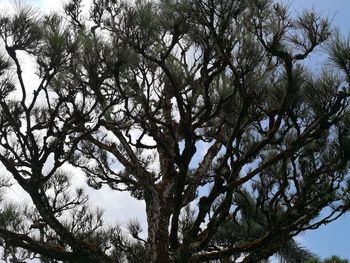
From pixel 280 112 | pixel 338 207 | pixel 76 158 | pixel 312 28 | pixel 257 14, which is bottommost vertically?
pixel 338 207

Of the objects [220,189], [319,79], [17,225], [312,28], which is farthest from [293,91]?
[17,225]

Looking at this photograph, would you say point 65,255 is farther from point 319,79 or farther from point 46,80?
point 319,79

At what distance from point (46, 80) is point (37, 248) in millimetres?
1164

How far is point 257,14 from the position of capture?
107 inches

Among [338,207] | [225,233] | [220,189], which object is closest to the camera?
[220,189]

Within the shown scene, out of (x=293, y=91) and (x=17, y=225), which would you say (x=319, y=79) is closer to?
(x=293, y=91)

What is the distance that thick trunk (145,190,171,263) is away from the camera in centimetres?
347

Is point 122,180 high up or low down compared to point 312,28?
up

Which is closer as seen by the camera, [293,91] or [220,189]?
[220,189]

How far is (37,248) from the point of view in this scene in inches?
127

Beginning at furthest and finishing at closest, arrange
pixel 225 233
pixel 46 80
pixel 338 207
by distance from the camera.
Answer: pixel 225 233
pixel 338 207
pixel 46 80

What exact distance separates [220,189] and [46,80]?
119cm

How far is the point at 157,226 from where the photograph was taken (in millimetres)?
3590

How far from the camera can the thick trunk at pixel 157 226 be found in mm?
3469
